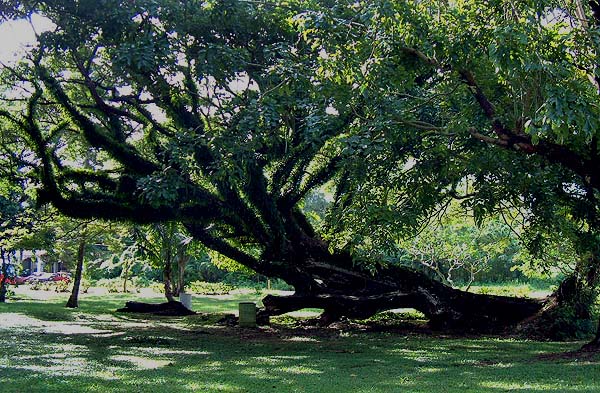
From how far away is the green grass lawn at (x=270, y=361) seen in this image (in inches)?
309

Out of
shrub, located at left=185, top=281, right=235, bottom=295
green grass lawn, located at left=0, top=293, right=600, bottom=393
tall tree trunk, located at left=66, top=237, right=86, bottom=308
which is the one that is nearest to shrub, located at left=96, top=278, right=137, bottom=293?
shrub, located at left=185, top=281, right=235, bottom=295

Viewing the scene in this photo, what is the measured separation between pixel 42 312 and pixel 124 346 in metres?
9.61

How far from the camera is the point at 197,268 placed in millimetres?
43062

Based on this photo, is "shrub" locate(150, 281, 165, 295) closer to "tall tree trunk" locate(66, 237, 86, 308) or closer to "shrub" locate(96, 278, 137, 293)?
"shrub" locate(96, 278, 137, 293)

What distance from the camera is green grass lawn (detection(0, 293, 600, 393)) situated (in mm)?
7859

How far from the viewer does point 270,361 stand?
10.6 meters

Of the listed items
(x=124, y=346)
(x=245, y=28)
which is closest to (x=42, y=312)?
(x=124, y=346)

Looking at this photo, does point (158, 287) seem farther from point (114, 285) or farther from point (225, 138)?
point (225, 138)

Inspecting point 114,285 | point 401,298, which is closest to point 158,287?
point 114,285

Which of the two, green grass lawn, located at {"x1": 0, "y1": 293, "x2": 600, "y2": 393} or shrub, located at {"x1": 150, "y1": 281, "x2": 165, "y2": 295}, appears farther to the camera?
shrub, located at {"x1": 150, "y1": 281, "x2": 165, "y2": 295}

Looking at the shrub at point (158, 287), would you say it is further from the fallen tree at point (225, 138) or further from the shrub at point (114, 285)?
the fallen tree at point (225, 138)

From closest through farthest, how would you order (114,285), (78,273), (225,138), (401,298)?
(225,138), (401,298), (78,273), (114,285)

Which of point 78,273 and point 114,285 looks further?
point 114,285

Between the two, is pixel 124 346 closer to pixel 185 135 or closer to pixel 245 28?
pixel 185 135
